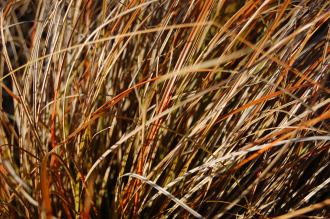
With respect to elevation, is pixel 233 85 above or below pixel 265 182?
above

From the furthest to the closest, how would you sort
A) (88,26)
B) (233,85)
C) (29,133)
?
(88,26), (29,133), (233,85)

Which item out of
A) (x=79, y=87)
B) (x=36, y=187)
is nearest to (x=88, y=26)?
(x=79, y=87)

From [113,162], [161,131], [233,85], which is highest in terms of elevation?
[233,85]

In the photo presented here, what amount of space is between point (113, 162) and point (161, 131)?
0.16 metres

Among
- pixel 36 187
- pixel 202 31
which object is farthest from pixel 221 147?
pixel 36 187

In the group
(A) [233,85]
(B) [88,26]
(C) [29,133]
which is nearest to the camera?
(A) [233,85]

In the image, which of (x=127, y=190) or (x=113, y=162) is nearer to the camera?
(x=127, y=190)

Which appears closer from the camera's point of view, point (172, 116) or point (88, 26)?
point (172, 116)

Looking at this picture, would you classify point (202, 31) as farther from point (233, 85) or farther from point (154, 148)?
point (154, 148)

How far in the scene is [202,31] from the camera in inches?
→ 36.7

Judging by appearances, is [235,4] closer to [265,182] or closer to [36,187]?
[265,182]

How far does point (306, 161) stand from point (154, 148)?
33 cm

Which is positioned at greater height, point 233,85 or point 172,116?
point 233,85

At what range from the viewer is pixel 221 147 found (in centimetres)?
90
